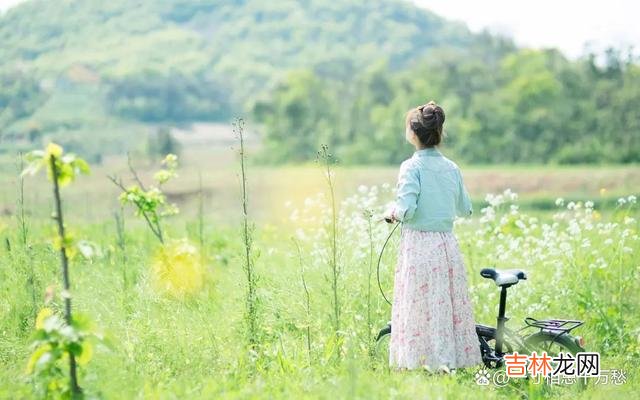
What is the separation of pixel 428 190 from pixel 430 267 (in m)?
0.52

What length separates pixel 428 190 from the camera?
5172 mm

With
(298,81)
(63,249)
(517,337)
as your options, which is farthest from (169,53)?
(63,249)

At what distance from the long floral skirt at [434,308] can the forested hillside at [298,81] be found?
24.8 meters

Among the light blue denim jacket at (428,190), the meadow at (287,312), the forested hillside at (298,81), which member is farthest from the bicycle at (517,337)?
the forested hillside at (298,81)

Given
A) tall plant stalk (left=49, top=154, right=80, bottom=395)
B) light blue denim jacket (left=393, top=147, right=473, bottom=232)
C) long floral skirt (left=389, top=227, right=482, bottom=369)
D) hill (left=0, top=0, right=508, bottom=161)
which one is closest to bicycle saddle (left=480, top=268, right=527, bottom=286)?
long floral skirt (left=389, top=227, right=482, bottom=369)

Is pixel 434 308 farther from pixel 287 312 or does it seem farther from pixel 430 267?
pixel 287 312

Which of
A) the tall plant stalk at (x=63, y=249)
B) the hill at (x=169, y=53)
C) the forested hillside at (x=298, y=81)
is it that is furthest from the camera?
the hill at (x=169, y=53)

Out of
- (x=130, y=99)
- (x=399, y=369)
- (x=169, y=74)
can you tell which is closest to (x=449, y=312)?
(x=399, y=369)

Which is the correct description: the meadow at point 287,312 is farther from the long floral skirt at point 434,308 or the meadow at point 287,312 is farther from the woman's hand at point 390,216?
the woman's hand at point 390,216

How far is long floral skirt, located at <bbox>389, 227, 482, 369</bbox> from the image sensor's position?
5.15m

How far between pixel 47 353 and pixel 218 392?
3.91 ft

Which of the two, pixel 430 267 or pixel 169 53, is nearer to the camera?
pixel 430 267

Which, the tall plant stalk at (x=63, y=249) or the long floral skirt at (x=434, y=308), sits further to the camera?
the long floral skirt at (x=434, y=308)

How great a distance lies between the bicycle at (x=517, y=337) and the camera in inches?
199
